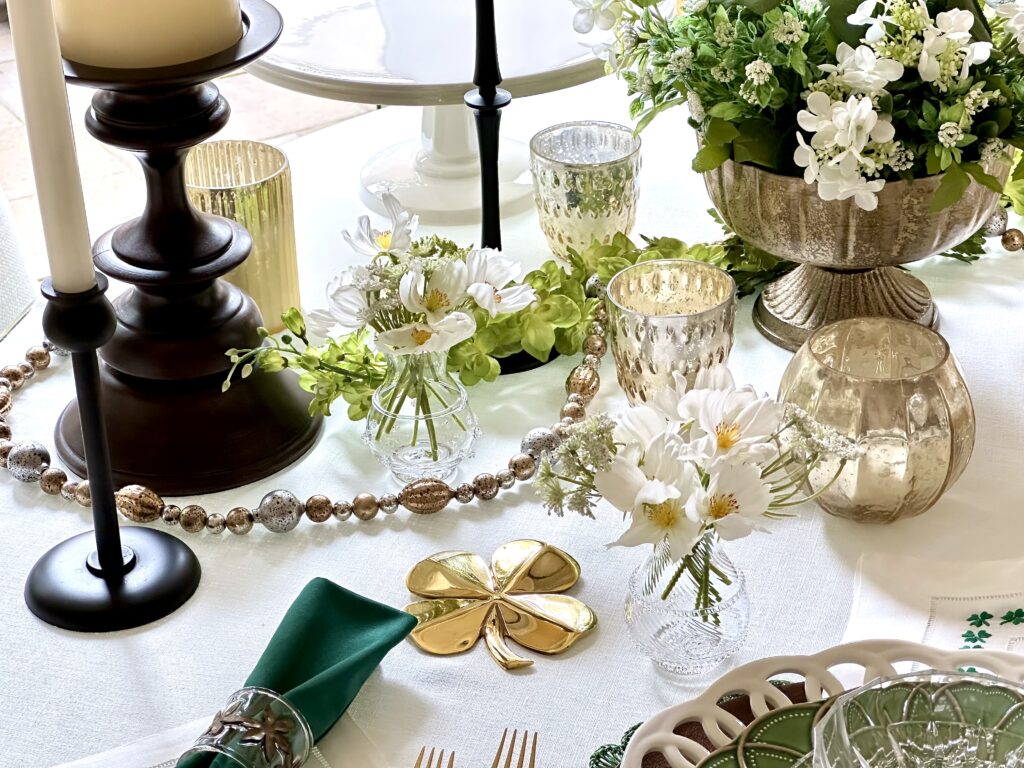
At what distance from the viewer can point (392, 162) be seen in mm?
1399

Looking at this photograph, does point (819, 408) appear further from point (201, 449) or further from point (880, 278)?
point (201, 449)

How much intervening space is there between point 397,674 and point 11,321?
0.59 m

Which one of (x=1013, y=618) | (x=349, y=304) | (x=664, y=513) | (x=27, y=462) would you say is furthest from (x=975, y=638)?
(x=27, y=462)

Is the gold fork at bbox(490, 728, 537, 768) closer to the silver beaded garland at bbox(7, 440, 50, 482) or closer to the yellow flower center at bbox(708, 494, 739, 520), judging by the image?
the yellow flower center at bbox(708, 494, 739, 520)

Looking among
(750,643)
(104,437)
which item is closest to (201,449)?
(104,437)

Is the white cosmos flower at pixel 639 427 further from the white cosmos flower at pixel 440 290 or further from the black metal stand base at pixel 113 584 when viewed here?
the black metal stand base at pixel 113 584

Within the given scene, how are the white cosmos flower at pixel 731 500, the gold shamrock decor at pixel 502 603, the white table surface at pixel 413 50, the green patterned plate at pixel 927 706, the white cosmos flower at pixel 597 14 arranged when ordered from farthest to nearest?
the white table surface at pixel 413 50
the white cosmos flower at pixel 597 14
the gold shamrock decor at pixel 502 603
the white cosmos flower at pixel 731 500
the green patterned plate at pixel 927 706

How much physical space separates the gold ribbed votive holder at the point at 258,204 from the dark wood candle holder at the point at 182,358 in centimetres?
10

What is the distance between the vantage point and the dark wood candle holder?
3.00 ft

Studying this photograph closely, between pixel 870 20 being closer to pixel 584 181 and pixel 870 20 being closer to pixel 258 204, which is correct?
pixel 584 181

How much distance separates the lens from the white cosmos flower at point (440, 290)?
876mm

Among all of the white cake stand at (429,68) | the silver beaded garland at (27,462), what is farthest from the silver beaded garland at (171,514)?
the white cake stand at (429,68)

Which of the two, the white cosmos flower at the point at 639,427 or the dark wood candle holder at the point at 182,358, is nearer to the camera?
the white cosmos flower at the point at 639,427

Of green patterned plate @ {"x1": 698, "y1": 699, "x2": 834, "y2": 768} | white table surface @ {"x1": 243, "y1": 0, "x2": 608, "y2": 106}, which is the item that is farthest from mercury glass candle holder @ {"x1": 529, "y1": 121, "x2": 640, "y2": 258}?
green patterned plate @ {"x1": 698, "y1": 699, "x2": 834, "y2": 768}
